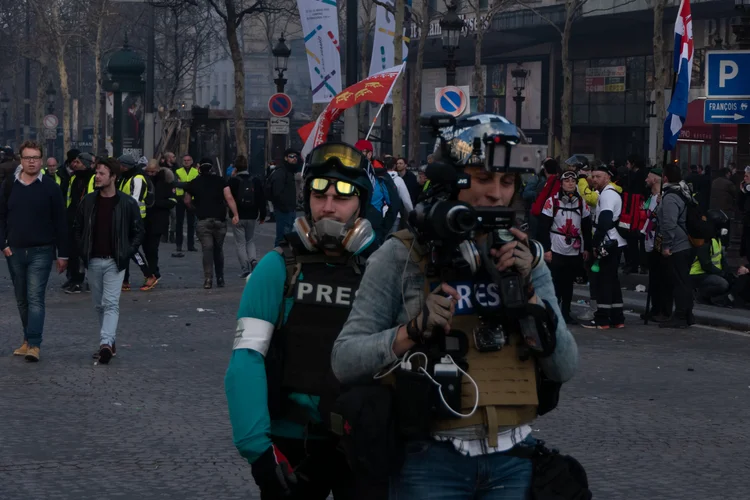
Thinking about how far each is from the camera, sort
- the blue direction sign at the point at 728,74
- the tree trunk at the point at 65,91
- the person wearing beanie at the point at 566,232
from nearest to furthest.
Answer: the person wearing beanie at the point at 566,232 → the blue direction sign at the point at 728,74 → the tree trunk at the point at 65,91

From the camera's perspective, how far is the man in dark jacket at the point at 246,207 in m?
18.7

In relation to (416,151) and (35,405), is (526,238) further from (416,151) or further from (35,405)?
(416,151)

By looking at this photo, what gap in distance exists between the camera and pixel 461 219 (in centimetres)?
320

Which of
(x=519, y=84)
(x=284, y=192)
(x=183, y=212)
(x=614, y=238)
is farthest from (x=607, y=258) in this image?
(x=519, y=84)

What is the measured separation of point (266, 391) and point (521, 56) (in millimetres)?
52188

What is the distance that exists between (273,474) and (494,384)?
81 cm

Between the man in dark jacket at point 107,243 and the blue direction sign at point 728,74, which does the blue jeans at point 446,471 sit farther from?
the blue direction sign at point 728,74

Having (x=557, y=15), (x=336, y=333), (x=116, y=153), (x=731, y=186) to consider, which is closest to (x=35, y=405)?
(x=336, y=333)

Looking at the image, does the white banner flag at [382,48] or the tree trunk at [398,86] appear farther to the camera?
the tree trunk at [398,86]

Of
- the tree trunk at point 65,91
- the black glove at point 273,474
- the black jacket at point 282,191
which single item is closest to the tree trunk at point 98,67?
the tree trunk at point 65,91

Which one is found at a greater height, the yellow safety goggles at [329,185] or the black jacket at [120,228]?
the yellow safety goggles at [329,185]

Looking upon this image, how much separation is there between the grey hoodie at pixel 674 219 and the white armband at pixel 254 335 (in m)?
10.4

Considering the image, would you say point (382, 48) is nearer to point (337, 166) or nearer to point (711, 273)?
point (711, 273)

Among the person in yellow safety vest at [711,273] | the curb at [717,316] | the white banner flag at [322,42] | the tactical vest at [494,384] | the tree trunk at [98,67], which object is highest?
the tree trunk at [98,67]
